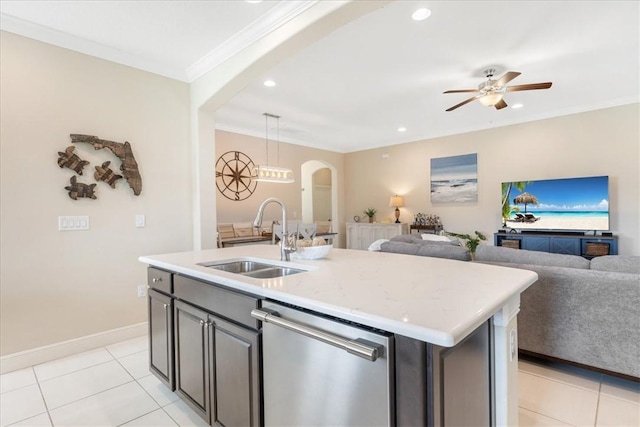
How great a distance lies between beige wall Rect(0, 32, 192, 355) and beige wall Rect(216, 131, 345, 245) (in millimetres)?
2125

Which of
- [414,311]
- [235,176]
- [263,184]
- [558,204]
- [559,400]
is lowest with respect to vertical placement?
[559,400]

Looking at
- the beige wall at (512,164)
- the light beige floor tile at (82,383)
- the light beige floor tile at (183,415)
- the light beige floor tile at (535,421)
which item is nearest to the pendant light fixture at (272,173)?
the beige wall at (512,164)

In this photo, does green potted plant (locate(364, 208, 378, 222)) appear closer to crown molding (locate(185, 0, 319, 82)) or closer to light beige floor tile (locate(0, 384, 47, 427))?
crown molding (locate(185, 0, 319, 82))

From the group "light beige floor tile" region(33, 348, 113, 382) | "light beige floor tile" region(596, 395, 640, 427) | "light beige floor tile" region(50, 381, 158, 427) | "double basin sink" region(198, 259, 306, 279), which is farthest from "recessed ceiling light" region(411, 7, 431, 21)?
"light beige floor tile" region(33, 348, 113, 382)

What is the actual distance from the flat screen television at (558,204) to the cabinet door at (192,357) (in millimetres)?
5414

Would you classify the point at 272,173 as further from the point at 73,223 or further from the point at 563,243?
the point at 563,243

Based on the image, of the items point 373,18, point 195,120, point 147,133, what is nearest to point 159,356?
point 147,133

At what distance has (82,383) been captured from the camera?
227 cm

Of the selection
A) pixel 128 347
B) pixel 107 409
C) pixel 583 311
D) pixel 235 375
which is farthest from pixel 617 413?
pixel 128 347

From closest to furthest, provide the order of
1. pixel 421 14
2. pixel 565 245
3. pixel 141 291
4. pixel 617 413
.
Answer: pixel 617 413
pixel 421 14
pixel 141 291
pixel 565 245

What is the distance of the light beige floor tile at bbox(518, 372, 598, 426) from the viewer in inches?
73.0

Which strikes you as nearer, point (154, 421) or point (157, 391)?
point (154, 421)

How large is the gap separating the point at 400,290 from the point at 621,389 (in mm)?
2157

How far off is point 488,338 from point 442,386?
418 mm
